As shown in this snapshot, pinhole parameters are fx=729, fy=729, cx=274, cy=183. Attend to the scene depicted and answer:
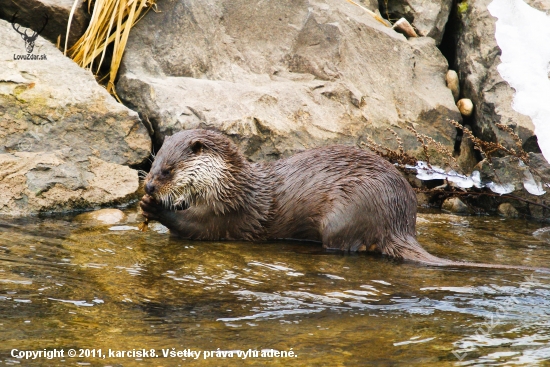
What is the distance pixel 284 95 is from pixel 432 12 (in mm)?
1864

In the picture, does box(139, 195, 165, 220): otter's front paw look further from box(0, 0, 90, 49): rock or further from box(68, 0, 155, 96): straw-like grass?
box(0, 0, 90, 49): rock

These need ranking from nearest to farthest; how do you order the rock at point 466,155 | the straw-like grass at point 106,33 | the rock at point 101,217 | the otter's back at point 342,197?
the otter's back at point 342,197 < the rock at point 101,217 < the straw-like grass at point 106,33 < the rock at point 466,155

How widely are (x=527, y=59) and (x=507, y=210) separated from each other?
1123 mm

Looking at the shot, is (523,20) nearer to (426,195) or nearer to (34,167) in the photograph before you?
(426,195)

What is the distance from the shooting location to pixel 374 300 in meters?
3.19

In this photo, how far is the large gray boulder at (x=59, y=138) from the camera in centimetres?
468

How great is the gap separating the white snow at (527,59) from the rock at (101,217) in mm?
2673

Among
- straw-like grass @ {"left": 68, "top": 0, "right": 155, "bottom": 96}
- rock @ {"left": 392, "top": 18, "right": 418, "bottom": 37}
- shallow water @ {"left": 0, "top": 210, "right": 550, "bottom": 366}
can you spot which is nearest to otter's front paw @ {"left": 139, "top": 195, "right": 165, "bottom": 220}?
shallow water @ {"left": 0, "top": 210, "right": 550, "bottom": 366}

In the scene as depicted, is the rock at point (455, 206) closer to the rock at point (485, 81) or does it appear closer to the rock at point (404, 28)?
the rock at point (485, 81)

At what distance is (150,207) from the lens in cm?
426

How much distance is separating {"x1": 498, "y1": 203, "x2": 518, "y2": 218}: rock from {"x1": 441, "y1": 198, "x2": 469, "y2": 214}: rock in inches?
9.8

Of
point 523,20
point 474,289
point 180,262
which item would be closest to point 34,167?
point 180,262

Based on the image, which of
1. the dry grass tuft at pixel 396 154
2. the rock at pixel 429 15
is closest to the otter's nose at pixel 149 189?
the dry grass tuft at pixel 396 154

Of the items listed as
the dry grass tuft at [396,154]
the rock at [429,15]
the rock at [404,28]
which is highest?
the rock at [429,15]
